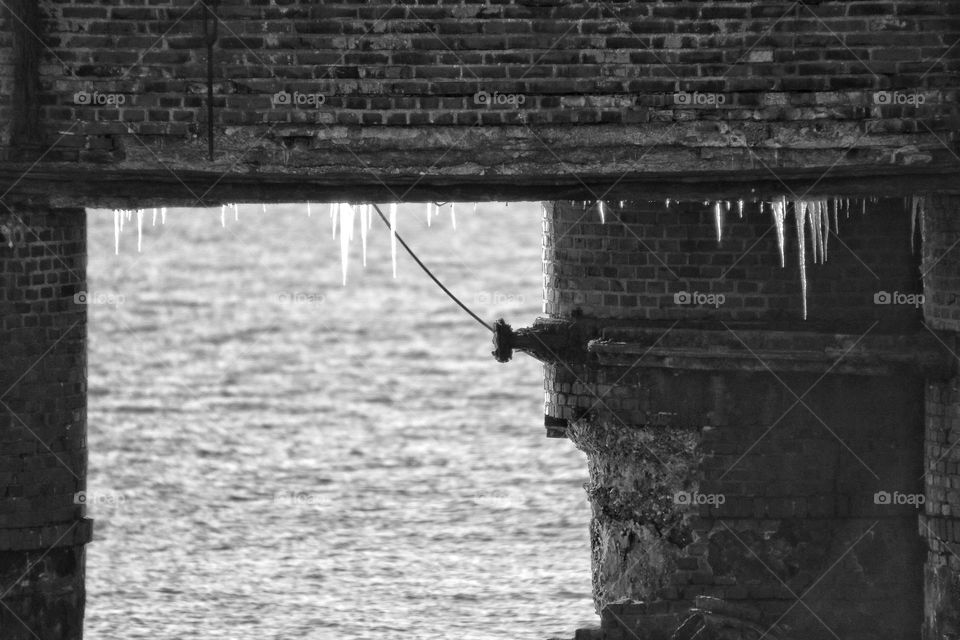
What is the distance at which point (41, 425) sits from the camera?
34.1ft

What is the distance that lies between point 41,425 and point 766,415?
4.53m

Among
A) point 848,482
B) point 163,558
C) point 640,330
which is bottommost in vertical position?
point 163,558

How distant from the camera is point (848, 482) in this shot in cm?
1114

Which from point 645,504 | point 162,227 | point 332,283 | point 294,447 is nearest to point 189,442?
point 294,447

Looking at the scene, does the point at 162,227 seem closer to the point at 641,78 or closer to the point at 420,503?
the point at 420,503

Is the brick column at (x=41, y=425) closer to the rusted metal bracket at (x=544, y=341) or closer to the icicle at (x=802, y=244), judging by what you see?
the rusted metal bracket at (x=544, y=341)

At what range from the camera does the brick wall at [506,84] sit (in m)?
9.95

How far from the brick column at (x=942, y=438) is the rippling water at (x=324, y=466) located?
449 centimetres

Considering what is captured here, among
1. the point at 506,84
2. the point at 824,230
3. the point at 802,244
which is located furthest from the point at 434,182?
the point at 824,230

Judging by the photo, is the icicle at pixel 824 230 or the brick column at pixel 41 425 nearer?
the brick column at pixel 41 425

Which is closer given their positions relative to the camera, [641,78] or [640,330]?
[641,78]

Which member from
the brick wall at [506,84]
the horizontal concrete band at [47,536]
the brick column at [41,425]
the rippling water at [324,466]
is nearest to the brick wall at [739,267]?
the brick wall at [506,84]

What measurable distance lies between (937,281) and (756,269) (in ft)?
4.15

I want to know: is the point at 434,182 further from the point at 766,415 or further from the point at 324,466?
the point at 324,466
